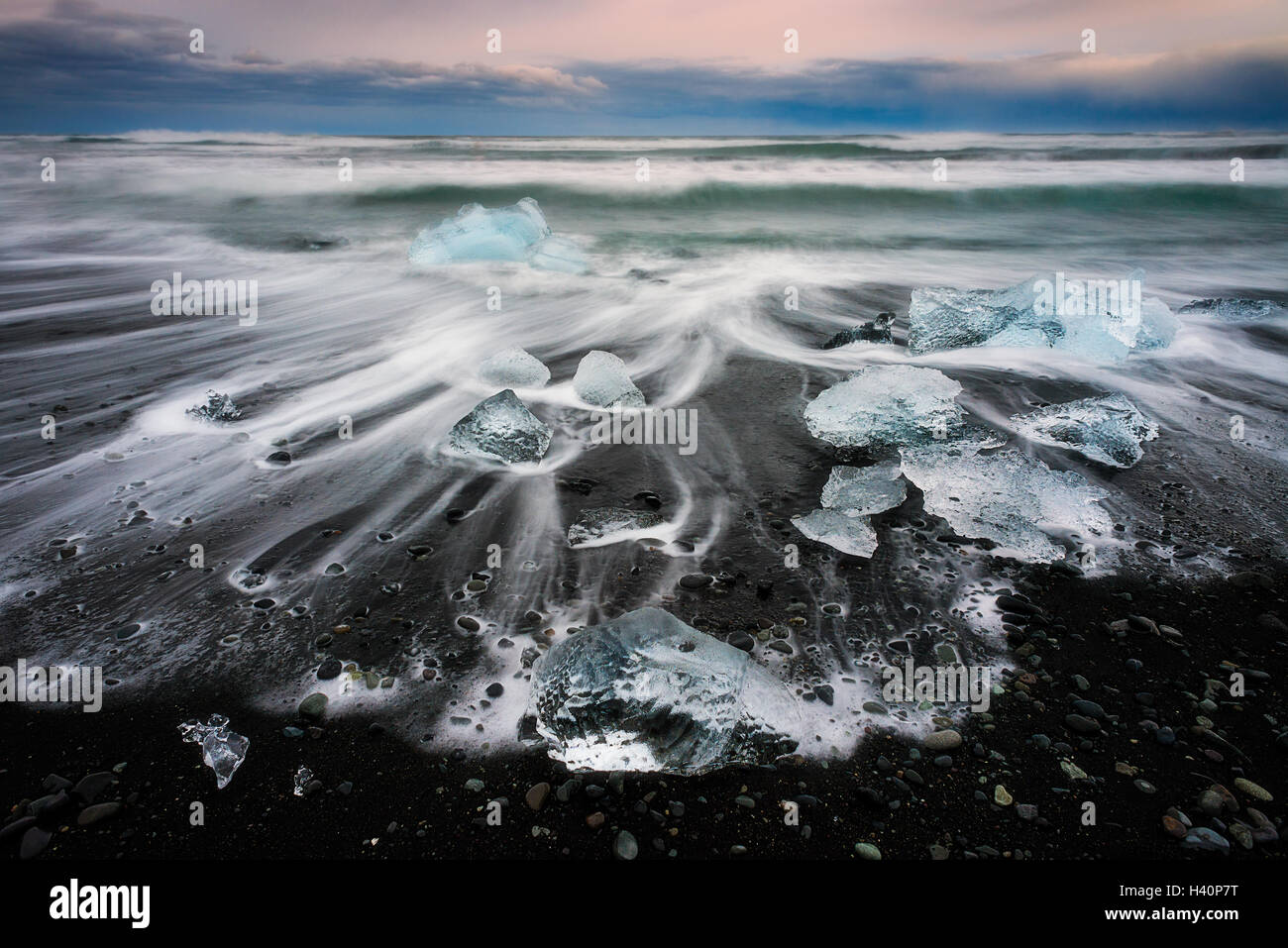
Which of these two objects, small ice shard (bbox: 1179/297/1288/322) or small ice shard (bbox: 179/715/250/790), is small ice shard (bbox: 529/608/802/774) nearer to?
small ice shard (bbox: 179/715/250/790)

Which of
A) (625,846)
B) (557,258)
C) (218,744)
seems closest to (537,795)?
(625,846)

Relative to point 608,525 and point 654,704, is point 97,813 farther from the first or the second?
point 608,525

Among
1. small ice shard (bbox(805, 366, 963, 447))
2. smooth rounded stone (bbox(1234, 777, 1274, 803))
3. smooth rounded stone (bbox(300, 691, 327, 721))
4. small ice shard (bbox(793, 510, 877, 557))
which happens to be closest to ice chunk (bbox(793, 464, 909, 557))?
small ice shard (bbox(793, 510, 877, 557))

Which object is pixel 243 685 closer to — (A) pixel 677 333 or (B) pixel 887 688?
(B) pixel 887 688

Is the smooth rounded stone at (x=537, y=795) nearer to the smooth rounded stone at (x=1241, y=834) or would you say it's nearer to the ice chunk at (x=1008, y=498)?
the smooth rounded stone at (x=1241, y=834)
